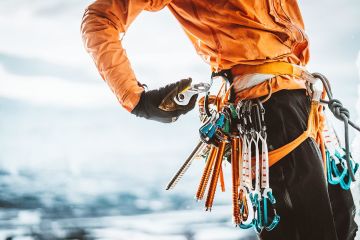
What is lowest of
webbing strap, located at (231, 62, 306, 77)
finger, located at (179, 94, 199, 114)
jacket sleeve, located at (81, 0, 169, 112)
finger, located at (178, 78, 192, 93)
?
finger, located at (179, 94, 199, 114)

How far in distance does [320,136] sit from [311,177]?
0.19 meters

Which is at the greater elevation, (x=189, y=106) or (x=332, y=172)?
(x=189, y=106)

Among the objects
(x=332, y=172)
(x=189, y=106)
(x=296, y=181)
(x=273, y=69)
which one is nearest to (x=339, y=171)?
(x=332, y=172)

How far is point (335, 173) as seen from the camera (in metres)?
A: 1.15

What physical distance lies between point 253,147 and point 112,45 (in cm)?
46

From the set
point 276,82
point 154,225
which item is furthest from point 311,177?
point 154,225

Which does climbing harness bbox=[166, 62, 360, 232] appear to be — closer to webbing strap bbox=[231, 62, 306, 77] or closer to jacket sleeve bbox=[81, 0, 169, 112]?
webbing strap bbox=[231, 62, 306, 77]

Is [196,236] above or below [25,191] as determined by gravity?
below

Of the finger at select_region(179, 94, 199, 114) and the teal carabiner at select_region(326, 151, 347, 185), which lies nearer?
the finger at select_region(179, 94, 199, 114)

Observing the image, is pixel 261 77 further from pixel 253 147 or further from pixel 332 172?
pixel 332 172

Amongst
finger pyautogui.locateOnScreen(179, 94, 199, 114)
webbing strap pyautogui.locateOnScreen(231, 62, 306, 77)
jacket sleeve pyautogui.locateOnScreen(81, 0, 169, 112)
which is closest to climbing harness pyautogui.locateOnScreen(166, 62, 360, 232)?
webbing strap pyautogui.locateOnScreen(231, 62, 306, 77)

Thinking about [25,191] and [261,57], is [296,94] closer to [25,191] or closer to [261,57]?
[261,57]

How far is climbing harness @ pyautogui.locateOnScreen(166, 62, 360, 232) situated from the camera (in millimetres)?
1036

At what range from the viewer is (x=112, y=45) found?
3.21ft
